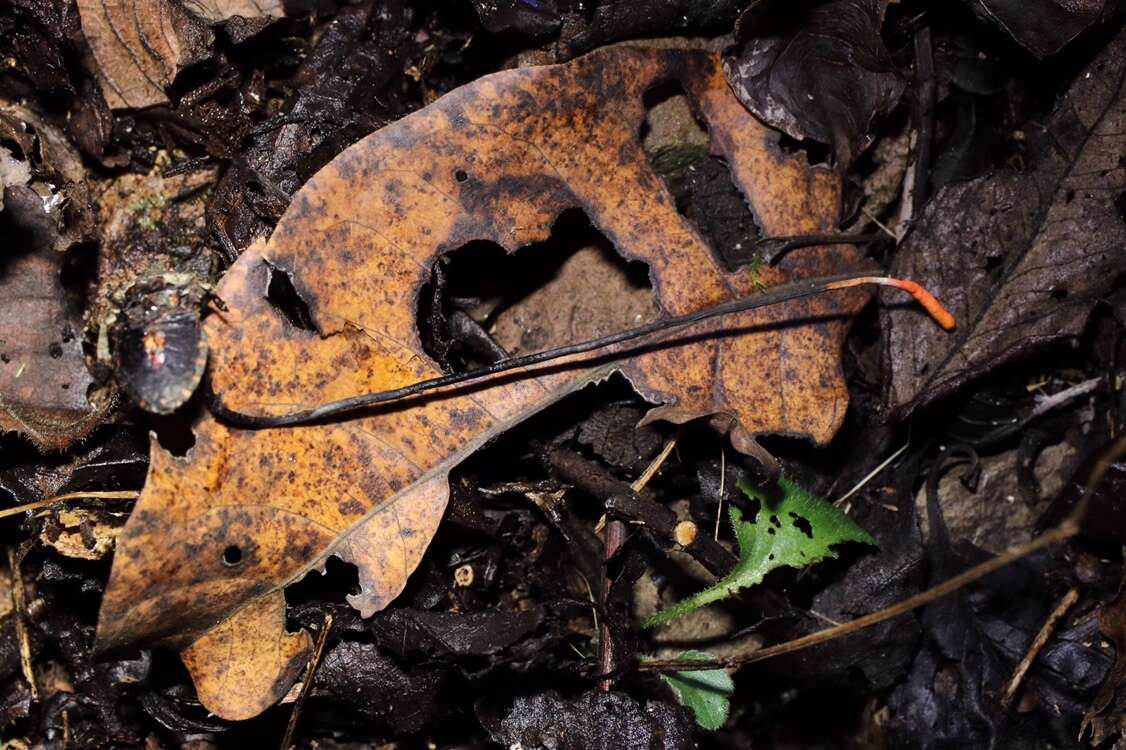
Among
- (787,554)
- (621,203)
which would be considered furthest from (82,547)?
(787,554)

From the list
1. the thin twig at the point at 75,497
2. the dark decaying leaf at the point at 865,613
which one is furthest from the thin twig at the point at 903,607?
the thin twig at the point at 75,497

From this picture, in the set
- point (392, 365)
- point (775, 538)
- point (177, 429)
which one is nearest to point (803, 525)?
point (775, 538)

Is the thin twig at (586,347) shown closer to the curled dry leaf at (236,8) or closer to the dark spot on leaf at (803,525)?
the dark spot on leaf at (803,525)

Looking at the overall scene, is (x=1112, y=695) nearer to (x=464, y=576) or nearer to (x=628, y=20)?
(x=464, y=576)

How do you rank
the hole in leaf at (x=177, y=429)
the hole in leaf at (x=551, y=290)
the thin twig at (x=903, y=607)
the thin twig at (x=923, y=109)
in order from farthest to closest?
the thin twig at (x=923, y=109) → the hole in leaf at (x=551, y=290) → the hole in leaf at (x=177, y=429) → the thin twig at (x=903, y=607)

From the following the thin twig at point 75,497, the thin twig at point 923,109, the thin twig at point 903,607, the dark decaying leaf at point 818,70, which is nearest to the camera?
the thin twig at point 903,607

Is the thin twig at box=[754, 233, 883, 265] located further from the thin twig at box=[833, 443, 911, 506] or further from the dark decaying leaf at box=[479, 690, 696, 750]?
the dark decaying leaf at box=[479, 690, 696, 750]
